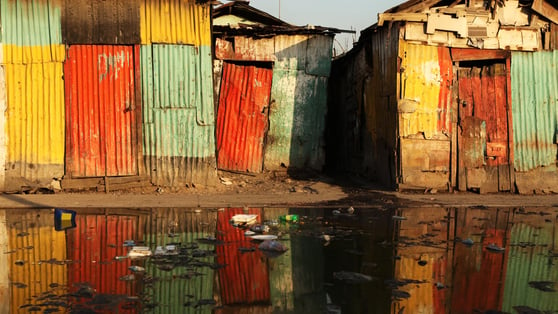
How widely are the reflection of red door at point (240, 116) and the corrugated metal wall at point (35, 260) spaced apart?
18.4ft

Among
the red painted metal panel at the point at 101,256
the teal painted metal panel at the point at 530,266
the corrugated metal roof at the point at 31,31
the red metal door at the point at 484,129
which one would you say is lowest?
the teal painted metal panel at the point at 530,266

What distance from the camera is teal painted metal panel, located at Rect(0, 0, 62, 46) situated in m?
10.8

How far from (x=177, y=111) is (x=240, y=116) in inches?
86.5

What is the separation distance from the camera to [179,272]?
488 centimetres

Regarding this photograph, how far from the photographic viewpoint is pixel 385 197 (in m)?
10.5

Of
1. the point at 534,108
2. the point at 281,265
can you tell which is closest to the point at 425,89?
the point at 534,108

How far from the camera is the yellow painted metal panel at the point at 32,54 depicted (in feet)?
35.4

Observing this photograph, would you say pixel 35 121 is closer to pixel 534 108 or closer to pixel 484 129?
pixel 484 129

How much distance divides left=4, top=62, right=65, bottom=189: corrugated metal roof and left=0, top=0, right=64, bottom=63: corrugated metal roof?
200 mm

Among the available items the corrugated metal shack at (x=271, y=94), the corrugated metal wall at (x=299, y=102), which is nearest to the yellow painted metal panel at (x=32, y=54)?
the corrugated metal shack at (x=271, y=94)

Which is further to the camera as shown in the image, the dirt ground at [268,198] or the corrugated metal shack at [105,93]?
the corrugated metal shack at [105,93]

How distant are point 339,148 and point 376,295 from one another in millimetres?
11805

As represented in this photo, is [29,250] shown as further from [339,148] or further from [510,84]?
[339,148]

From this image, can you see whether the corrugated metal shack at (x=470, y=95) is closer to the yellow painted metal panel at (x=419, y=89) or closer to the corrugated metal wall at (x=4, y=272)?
the yellow painted metal panel at (x=419, y=89)
